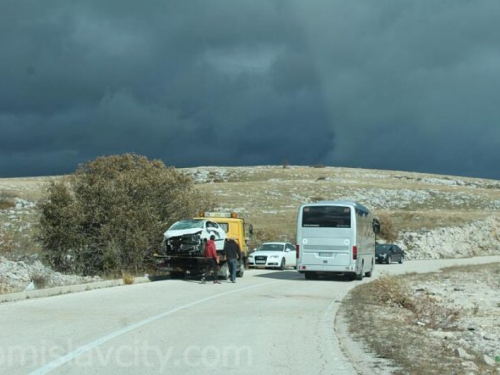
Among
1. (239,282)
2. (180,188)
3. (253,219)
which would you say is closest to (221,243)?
(239,282)

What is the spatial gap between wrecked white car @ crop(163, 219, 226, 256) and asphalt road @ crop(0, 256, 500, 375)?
6.28 meters

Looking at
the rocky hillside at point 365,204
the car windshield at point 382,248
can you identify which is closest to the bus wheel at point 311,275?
the rocky hillside at point 365,204

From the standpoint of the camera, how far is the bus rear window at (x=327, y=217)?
28.2 metres

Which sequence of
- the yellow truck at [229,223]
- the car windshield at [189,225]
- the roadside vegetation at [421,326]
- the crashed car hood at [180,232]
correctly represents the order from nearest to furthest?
the roadside vegetation at [421,326]
the crashed car hood at [180,232]
the car windshield at [189,225]
the yellow truck at [229,223]

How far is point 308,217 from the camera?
93.5 ft

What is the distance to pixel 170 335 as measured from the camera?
11641 mm

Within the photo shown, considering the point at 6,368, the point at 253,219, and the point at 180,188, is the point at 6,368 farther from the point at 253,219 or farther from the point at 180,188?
the point at 253,219

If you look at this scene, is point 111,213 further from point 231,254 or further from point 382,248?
point 382,248

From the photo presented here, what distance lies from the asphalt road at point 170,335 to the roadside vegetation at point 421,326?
675 mm

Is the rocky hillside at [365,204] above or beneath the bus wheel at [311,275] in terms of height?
above

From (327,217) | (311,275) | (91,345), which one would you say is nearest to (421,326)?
(91,345)

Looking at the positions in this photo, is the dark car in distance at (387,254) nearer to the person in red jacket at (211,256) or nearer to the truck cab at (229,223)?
the truck cab at (229,223)

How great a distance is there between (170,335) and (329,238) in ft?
56.5

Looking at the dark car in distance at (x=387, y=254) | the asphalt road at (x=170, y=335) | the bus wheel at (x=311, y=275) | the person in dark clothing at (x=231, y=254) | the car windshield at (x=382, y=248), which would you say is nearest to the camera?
the asphalt road at (x=170, y=335)
